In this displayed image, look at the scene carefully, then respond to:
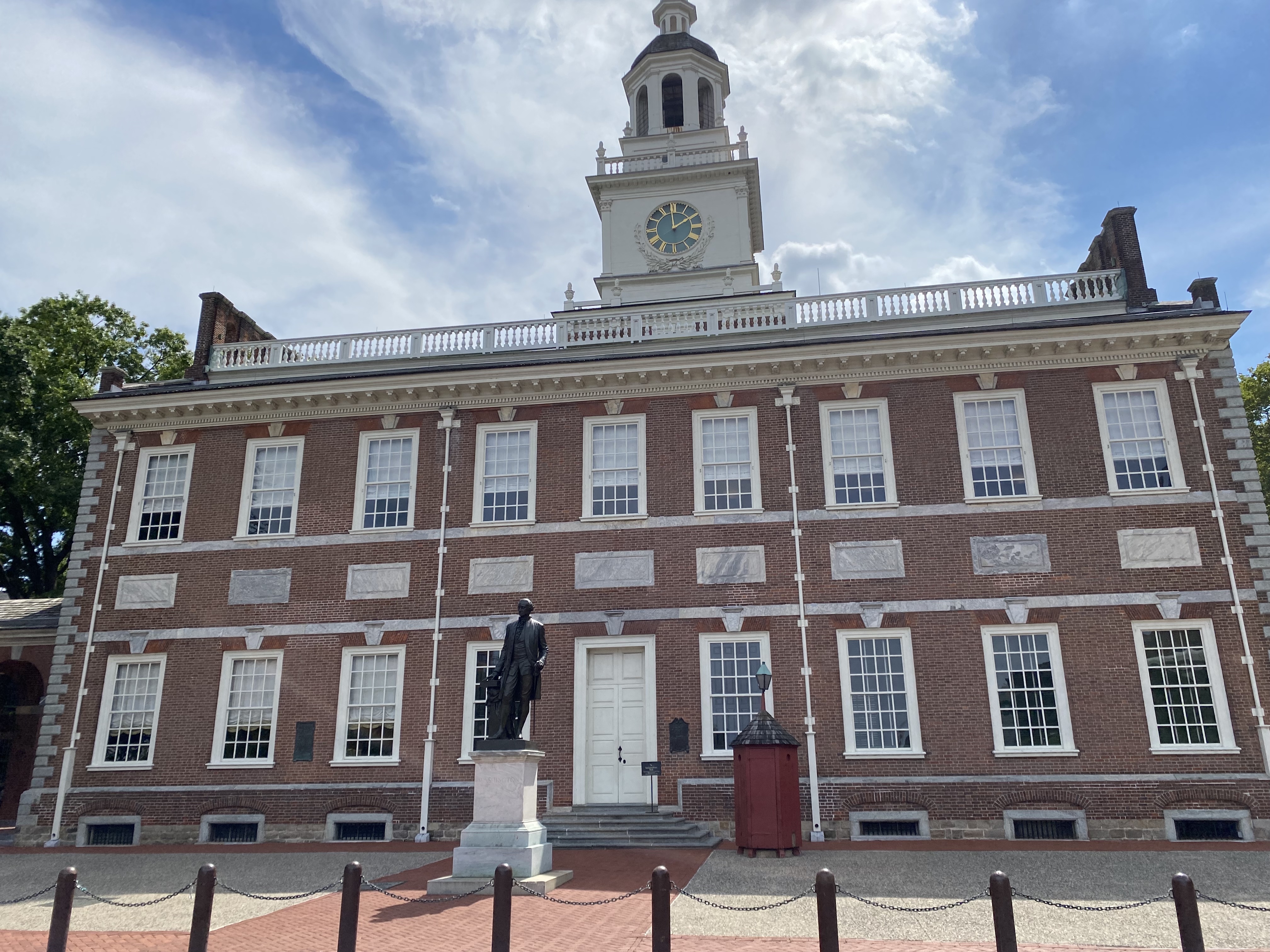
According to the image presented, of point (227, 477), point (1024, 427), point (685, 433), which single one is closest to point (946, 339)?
point (1024, 427)

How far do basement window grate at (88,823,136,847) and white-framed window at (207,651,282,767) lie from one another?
2038 millimetres

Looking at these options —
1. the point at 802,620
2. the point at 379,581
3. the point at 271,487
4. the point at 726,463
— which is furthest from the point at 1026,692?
the point at 271,487

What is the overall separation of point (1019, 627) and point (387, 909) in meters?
12.0

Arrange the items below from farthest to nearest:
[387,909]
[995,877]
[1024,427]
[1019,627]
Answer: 1. [1024,427]
2. [1019,627]
3. [387,909]
4. [995,877]

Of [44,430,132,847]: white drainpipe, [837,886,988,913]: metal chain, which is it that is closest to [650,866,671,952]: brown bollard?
[837,886,988,913]: metal chain

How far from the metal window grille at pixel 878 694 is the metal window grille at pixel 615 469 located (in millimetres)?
5228

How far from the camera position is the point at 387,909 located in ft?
35.4

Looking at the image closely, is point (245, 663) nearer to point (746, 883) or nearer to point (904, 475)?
point (746, 883)

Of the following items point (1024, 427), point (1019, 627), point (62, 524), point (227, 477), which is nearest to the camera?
point (1019, 627)

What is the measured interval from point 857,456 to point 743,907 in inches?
402

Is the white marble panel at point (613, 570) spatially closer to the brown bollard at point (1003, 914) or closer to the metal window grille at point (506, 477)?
the metal window grille at point (506, 477)

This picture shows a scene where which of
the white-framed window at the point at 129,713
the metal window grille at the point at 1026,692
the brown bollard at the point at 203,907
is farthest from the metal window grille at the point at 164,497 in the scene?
the metal window grille at the point at 1026,692

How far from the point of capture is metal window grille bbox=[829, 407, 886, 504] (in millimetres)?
18469

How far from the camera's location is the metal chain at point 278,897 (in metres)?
10.5
